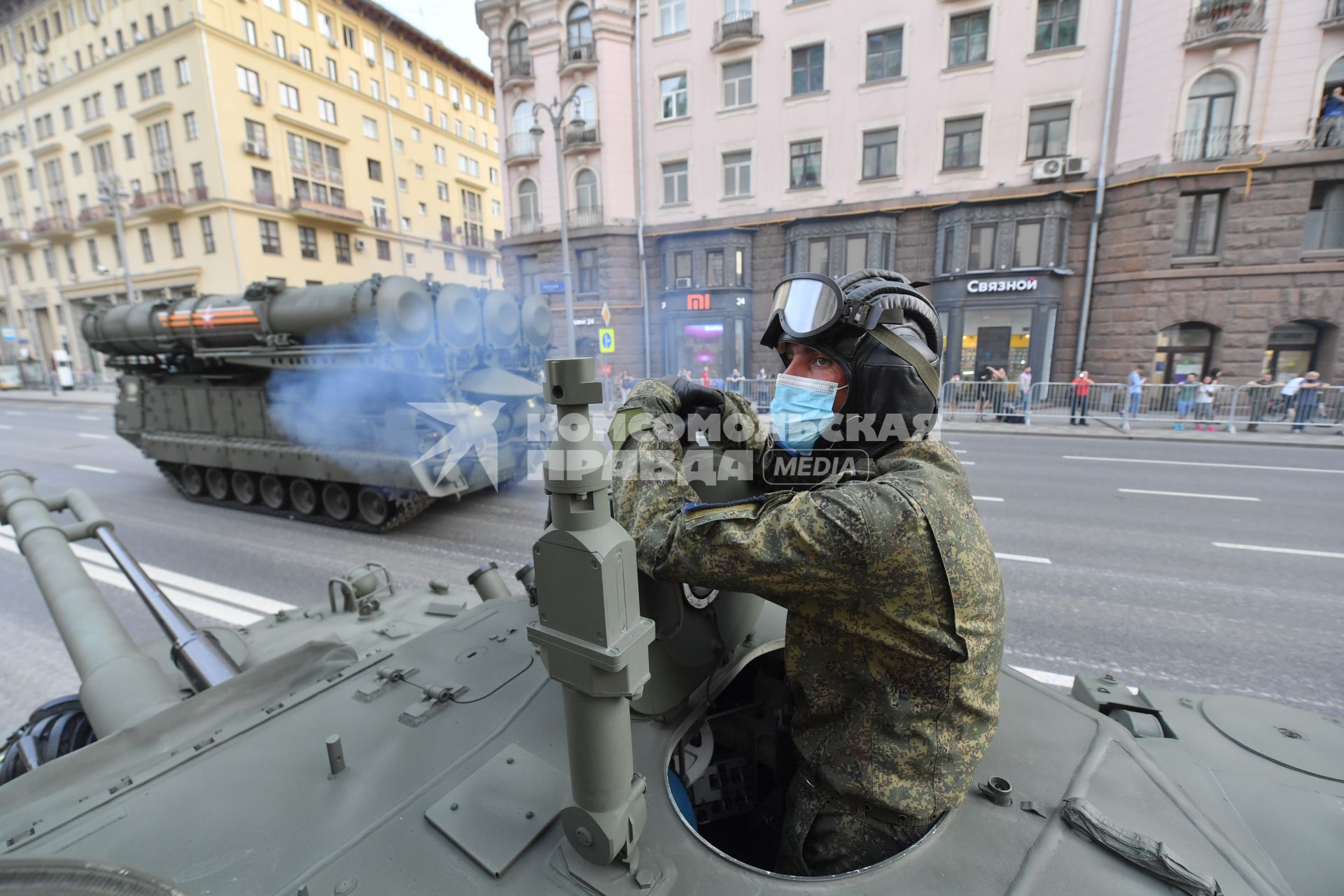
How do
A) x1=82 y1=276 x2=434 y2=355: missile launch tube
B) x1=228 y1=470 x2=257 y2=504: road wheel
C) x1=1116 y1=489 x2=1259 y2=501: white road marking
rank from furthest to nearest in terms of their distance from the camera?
x1=228 y1=470 x2=257 y2=504: road wheel
x1=1116 y1=489 x2=1259 y2=501: white road marking
x1=82 y1=276 x2=434 y2=355: missile launch tube

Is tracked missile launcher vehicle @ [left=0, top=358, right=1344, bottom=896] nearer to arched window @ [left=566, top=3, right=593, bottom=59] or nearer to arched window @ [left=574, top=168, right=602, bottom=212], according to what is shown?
arched window @ [left=574, top=168, right=602, bottom=212]

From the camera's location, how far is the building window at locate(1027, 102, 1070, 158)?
17094 mm

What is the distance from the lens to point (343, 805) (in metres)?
1.45

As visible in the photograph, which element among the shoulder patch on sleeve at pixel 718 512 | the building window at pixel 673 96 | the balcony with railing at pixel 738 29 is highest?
the balcony with railing at pixel 738 29

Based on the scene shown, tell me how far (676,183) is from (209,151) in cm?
2249

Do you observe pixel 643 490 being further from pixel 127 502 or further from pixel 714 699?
pixel 127 502

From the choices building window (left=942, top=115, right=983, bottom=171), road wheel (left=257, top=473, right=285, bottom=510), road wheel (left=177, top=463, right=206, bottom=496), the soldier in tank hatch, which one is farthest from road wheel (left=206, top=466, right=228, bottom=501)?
building window (left=942, top=115, right=983, bottom=171)

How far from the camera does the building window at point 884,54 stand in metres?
18.3

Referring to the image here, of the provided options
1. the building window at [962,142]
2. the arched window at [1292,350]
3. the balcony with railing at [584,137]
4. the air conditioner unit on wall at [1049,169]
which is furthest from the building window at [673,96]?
the arched window at [1292,350]

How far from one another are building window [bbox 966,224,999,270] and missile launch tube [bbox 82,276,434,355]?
1598cm

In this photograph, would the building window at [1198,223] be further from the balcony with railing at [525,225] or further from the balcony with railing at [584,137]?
the balcony with railing at [525,225]

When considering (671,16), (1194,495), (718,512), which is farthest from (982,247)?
(718,512)

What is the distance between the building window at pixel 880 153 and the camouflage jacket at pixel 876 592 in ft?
65.8

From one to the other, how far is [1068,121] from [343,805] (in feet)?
71.5
